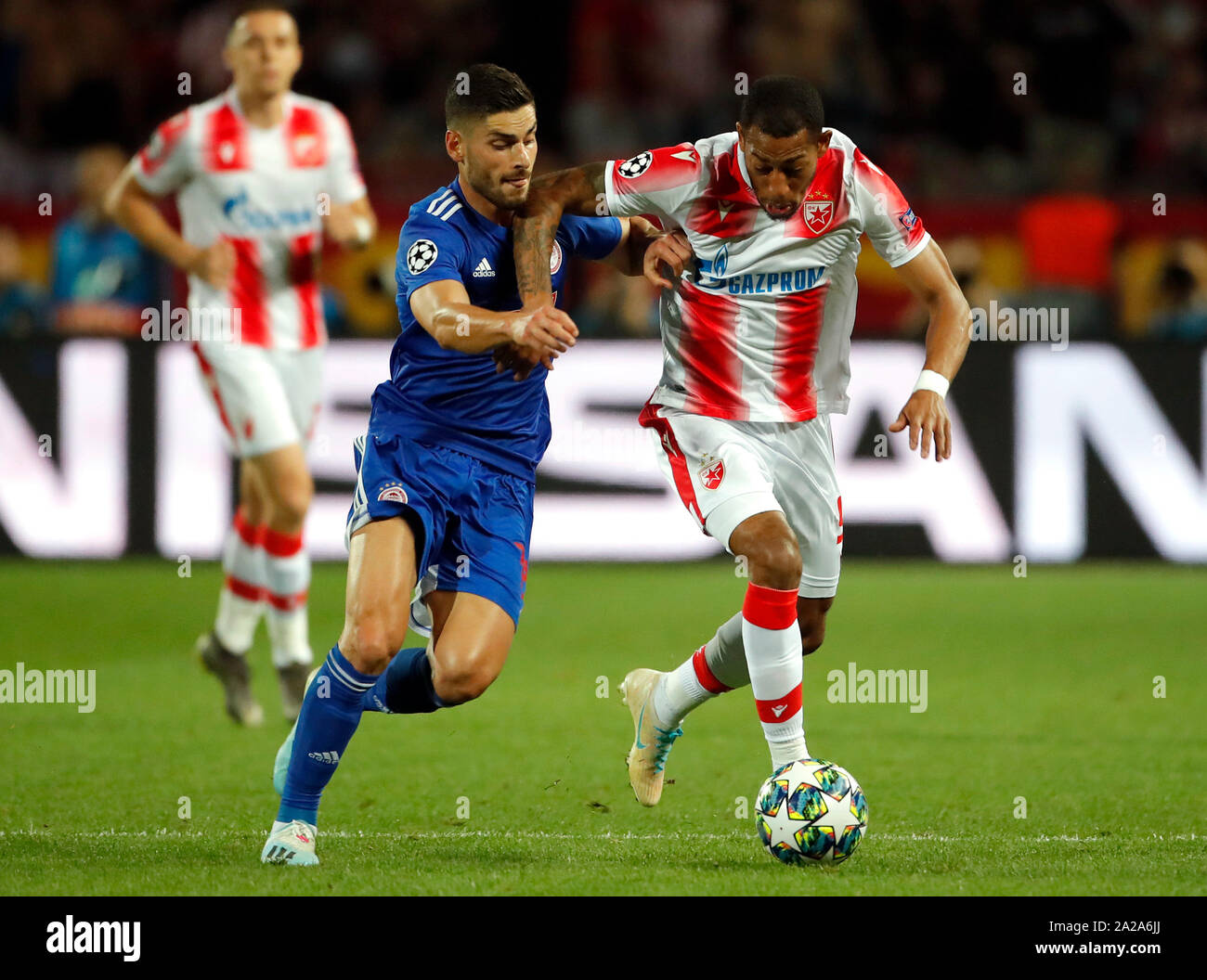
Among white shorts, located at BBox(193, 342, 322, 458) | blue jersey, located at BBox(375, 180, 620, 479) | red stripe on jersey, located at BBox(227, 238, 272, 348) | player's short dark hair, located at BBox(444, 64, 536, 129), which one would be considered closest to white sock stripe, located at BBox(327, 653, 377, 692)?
blue jersey, located at BBox(375, 180, 620, 479)

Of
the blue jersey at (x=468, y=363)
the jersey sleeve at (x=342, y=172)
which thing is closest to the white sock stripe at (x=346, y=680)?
the blue jersey at (x=468, y=363)

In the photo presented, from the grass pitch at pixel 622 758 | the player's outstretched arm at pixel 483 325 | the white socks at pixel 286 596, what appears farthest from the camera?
the white socks at pixel 286 596

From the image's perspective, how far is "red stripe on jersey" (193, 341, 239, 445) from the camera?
759 cm

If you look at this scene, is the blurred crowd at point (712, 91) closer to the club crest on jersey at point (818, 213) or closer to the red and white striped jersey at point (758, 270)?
the red and white striped jersey at point (758, 270)

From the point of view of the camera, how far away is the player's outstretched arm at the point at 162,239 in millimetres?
7551

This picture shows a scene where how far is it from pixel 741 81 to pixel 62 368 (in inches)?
206

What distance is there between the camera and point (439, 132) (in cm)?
1462

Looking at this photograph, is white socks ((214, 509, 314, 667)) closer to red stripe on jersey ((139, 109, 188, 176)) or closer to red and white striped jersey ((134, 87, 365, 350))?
red and white striped jersey ((134, 87, 365, 350))

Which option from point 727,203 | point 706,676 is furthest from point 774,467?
point 727,203

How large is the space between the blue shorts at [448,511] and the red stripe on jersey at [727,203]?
1.01m

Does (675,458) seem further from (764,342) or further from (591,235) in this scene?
(591,235)

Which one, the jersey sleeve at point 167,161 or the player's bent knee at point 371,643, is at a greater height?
the jersey sleeve at point 167,161

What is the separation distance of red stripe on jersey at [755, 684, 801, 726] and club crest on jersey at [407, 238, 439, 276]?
1.52 meters

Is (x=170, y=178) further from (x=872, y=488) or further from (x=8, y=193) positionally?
(x=8, y=193)
